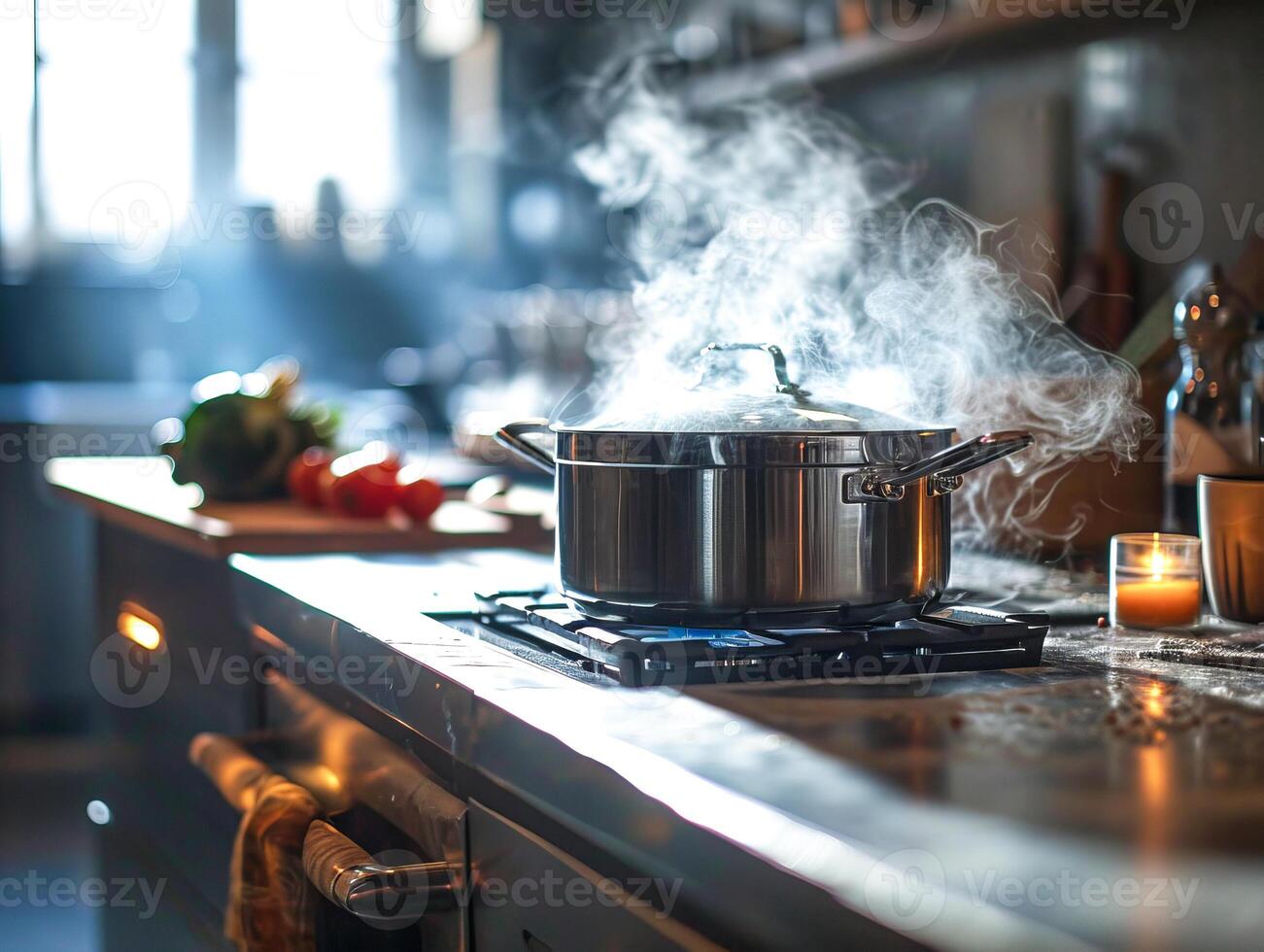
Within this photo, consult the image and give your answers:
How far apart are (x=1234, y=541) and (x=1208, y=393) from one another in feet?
0.90

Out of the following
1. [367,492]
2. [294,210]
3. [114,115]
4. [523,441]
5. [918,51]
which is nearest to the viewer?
[523,441]

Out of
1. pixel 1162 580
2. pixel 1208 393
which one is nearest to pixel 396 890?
pixel 1162 580

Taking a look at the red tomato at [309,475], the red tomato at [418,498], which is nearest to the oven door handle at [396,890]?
the red tomato at [418,498]

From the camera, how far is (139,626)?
86.0 inches

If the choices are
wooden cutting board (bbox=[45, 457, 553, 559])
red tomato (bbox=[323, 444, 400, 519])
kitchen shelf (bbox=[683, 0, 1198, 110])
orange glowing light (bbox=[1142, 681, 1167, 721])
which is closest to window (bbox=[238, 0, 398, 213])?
kitchen shelf (bbox=[683, 0, 1198, 110])

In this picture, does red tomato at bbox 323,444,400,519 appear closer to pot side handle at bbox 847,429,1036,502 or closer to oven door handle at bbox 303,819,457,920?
oven door handle at bbox 303,819,457,920

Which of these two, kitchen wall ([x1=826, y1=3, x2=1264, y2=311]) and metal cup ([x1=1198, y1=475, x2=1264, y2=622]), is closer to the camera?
metal cup ([x1=1198, y1=475, x2=1264, y2=622])

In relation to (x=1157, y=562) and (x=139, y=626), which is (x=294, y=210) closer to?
(x=139, y=626)

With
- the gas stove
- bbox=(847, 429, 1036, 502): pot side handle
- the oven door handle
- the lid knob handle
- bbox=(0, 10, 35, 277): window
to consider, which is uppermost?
bbox=(0, 10, 35, 277): window

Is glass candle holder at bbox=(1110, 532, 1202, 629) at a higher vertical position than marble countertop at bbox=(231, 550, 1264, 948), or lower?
higher

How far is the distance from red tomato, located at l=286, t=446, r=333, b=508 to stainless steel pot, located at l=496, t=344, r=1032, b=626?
1.37m

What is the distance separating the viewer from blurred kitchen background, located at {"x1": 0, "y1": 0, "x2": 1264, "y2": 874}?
4.05 metres

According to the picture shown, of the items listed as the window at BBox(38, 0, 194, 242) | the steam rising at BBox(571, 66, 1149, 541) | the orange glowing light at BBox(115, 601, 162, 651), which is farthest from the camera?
the window at BBox(38, 0, 194, 242)

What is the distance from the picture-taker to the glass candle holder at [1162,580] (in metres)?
1.09
